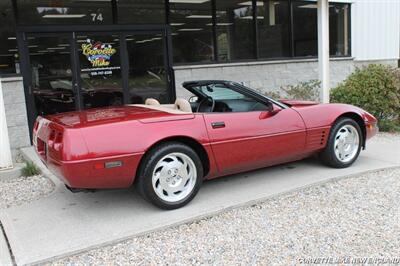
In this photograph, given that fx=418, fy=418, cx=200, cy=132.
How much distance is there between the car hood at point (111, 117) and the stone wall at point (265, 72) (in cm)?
495

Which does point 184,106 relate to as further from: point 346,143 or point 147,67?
point 147,67

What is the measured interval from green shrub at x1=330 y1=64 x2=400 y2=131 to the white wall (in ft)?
14.2

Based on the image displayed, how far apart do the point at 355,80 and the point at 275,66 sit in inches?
105

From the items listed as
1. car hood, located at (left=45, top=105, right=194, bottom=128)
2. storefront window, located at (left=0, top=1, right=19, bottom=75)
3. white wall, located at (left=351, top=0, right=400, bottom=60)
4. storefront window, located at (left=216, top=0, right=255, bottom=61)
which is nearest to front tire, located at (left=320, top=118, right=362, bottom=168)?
car hood, located at (left=45, top=105, right=194, bottom=128)

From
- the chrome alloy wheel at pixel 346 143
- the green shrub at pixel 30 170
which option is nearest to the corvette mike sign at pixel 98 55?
the green shrub at pixel 30 170

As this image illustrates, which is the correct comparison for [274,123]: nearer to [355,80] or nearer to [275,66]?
[355,80]

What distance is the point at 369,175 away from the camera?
529 cm

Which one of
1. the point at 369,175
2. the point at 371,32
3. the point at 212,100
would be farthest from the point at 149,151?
the point at 371,32

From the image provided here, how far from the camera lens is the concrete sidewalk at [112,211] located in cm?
354

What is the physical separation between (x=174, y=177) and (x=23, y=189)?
218cm

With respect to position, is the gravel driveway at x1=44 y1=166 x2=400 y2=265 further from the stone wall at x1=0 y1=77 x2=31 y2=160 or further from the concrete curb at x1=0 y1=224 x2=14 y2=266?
the stone wall at x1=0 y1=77 x2=31 y2=160

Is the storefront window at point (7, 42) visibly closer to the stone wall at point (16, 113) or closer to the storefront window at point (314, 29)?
the stone wall at point (16, 113)

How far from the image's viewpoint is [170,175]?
4094mm

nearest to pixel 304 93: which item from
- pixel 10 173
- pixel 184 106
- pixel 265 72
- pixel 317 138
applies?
pixel 265 72
